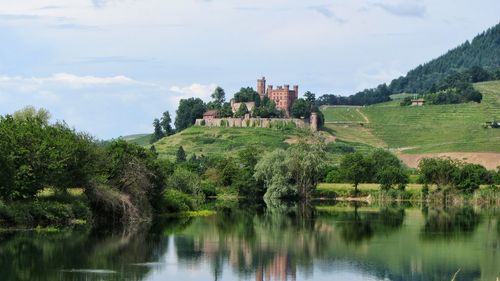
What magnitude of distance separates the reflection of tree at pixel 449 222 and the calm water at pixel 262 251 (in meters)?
0.11

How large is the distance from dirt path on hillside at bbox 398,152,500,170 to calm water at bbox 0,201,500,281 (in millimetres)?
77939

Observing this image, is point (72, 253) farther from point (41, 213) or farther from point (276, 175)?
point (276, 175)

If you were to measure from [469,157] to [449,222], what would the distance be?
278ft

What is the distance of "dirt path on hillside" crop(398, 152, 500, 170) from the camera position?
15044cm

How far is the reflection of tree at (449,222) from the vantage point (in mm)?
64188

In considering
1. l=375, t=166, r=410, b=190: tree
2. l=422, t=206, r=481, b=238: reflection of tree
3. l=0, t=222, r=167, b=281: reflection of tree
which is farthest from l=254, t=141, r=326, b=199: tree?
l=0, t=222, r=167, b=281: reflection of tree

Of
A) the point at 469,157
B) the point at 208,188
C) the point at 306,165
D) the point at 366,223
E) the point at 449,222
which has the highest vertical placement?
the point at 469,157

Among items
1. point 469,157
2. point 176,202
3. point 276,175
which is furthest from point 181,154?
point 176,202

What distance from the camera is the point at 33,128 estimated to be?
63938mm

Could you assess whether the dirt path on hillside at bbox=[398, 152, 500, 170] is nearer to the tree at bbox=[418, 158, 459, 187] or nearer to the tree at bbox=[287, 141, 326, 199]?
the tree at bbox=[418, 158, 459, 187]

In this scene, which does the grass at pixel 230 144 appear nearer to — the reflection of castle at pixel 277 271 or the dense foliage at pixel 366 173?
the dense foliage at pixel 366 173

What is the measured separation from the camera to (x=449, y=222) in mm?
75688

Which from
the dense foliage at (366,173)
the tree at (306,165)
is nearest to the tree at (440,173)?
the dense foliage at (366,173)

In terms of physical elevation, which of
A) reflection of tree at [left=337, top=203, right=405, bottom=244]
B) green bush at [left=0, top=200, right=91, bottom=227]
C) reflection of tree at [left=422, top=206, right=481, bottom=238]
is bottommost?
reflection of tree at [left=422, top=206, right=481, bottom=238]
